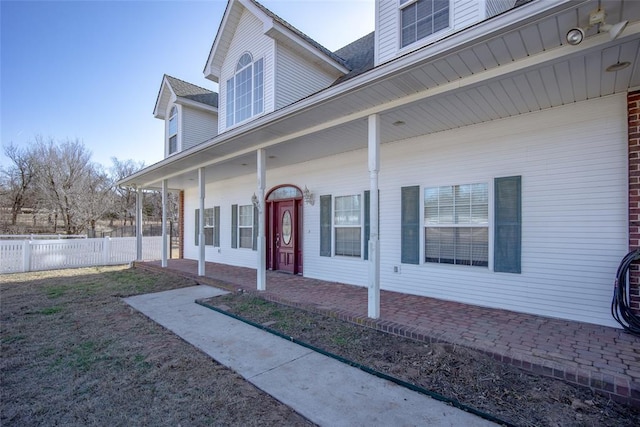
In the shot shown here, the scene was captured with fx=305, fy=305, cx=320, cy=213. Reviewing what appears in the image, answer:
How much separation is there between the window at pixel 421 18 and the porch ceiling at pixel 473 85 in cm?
171

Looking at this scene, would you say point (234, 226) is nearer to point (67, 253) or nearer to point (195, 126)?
point (195, 126)

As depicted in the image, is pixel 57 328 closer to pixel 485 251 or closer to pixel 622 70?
pixel 485 251

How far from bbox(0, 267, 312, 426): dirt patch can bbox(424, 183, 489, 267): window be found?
4003 millimetres

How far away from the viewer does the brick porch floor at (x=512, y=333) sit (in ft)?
9.05

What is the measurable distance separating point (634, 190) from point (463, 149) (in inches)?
88.1

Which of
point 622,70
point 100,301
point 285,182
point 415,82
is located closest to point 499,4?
point 622,70

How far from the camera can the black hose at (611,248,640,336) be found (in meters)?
3.62

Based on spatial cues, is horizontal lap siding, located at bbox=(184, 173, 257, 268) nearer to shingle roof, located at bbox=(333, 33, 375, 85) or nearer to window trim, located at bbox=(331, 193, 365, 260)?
window trim, located at bbox=(331, 193, 365, 260)

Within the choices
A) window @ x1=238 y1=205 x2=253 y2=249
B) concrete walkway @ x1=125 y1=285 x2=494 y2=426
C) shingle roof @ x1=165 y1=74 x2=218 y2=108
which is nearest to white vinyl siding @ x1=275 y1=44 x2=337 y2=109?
window @ x1=238 y1=205 x2=253 y2=249

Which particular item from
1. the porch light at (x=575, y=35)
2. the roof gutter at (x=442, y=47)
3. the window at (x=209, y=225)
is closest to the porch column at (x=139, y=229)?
the window at (x=209, y=225)

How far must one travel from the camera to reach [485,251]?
5062mm

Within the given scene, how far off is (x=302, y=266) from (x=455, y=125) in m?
4.91

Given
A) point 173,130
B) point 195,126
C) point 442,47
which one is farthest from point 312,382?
point 173,130

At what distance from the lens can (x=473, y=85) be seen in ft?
11.3
